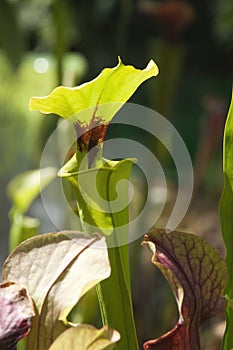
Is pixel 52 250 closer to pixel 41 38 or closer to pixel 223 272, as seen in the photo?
pixel 223 272

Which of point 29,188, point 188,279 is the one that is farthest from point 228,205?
point 29,188

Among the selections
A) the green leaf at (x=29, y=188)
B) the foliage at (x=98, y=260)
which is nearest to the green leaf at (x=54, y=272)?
the foliage at (x=98, y=260)

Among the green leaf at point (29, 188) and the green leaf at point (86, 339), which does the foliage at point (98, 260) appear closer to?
the green leaf at point (86, 339)

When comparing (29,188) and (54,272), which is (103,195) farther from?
(29,188)

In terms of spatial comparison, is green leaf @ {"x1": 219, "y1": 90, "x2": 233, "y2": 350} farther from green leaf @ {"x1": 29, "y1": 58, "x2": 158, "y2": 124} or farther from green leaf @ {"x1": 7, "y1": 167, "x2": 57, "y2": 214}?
green leaf @ {"x1": 7, "y1": 167, "x2": 57, "y2": 214}

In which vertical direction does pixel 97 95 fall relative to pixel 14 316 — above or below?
above

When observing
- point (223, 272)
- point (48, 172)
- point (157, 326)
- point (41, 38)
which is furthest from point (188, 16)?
point (41, 38)
